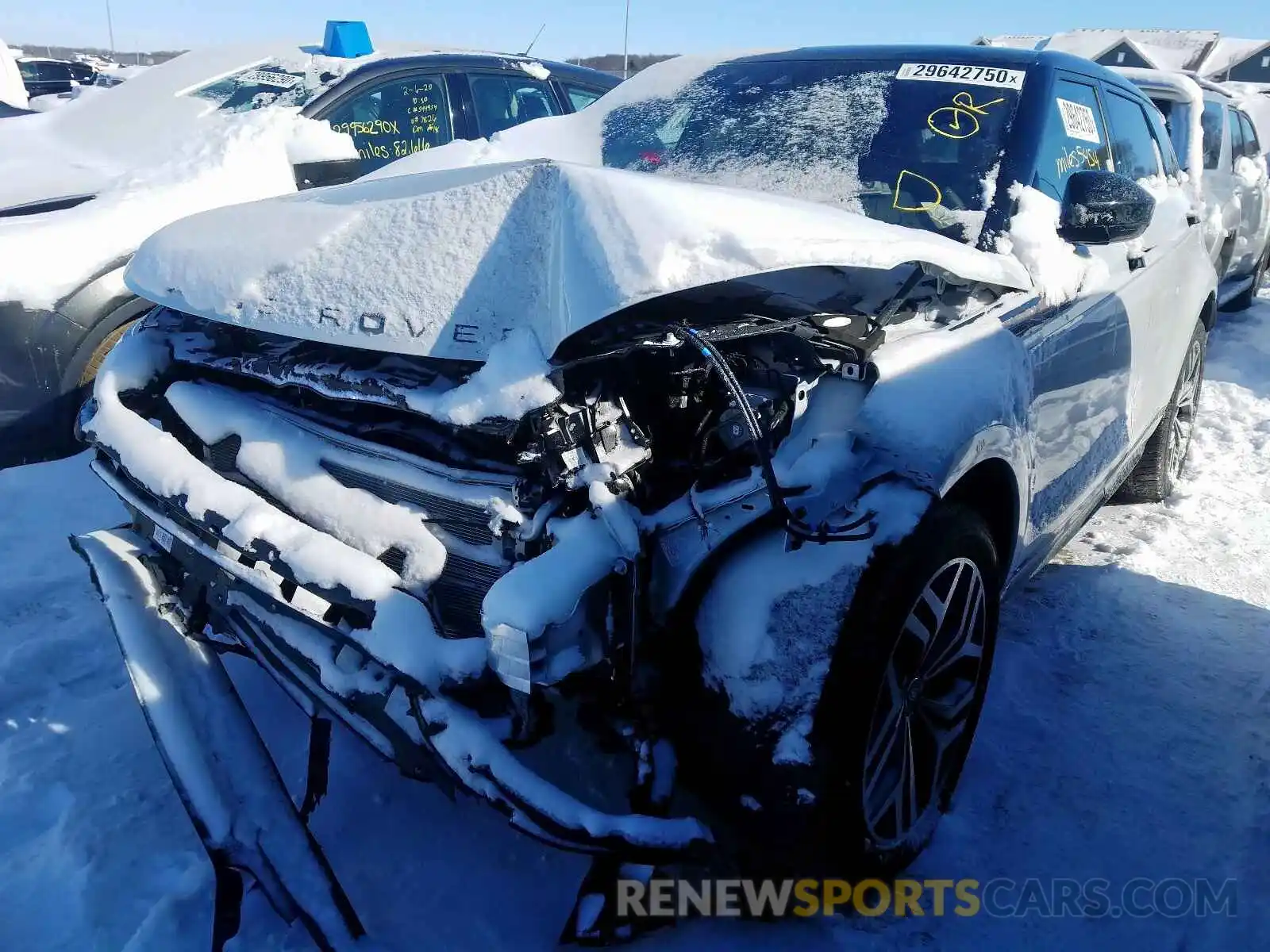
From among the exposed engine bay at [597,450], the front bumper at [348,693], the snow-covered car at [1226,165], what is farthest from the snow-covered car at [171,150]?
the snow-covered car at [1226,165]

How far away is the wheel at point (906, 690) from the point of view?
1.74 meters

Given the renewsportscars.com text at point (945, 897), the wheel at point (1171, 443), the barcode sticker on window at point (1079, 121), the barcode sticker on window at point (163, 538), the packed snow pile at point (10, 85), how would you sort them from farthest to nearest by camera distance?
the packed snow pile at point (10, 85), the wheel at point (1171, 443), the barcode sticker on window at point (1079, 121), the barcode sticker on window at point (163, 538), the renewsportscars.com text at point (945, 897)

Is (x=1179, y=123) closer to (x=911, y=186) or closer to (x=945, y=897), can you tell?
(x=911, y=186)

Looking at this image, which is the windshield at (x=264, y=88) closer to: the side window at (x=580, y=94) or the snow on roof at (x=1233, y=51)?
the side window at (x=580, y=94)

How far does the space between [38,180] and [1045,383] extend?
459cm

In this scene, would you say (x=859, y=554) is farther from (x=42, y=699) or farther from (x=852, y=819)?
(x=42, y=699)

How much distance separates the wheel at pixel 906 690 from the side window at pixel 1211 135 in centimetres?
725

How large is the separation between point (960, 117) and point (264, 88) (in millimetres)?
4072

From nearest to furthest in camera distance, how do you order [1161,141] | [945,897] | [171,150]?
[945,897] < [1161,141] < [171,150]

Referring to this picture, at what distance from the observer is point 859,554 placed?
175cm

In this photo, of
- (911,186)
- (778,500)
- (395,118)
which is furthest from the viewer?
(395,118)

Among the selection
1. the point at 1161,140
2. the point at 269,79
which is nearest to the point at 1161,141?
the point at 1161,140

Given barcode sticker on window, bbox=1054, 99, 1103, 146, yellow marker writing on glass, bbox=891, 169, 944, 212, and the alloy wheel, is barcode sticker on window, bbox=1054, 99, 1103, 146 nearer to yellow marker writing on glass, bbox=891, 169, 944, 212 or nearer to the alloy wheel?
yellow marker writing on glass, bbox=891, 169, 944, 212

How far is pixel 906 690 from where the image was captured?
1983 mm
